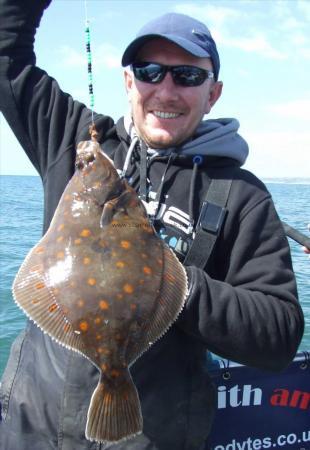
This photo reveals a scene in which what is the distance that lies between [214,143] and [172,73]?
462mm

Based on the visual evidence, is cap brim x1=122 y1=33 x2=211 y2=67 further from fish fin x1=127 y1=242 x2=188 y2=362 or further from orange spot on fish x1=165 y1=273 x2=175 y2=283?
orange spot on fish x1=165 y1=273 x2=175 y2=283

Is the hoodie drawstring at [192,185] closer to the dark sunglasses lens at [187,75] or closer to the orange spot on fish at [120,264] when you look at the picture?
the dark sunglasses lens at [187,75]

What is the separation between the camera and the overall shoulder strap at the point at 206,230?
2609 mm

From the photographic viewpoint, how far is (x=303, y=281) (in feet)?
43.8

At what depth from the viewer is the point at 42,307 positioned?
7.23 ft

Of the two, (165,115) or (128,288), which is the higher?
(165,115)

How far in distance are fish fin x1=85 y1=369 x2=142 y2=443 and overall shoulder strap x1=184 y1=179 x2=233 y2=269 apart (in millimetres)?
721

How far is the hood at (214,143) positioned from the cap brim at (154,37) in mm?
386

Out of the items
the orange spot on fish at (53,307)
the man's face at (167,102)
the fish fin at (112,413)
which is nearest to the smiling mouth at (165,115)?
the man's face at (167,102)

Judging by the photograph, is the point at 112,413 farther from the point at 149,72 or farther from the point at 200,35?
the point at 200,35

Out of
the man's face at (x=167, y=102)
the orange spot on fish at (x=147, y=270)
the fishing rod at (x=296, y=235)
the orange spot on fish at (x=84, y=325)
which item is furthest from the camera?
the fishing rod at (x=296, y=235)

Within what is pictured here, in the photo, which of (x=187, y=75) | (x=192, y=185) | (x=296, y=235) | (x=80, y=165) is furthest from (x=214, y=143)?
(x=296, y=235)

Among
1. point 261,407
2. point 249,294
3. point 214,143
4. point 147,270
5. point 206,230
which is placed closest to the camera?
point 147,270

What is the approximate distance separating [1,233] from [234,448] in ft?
59.4
